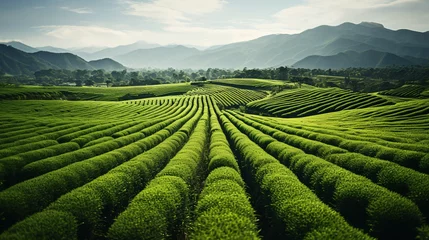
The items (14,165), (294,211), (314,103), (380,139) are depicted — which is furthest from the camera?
(314,103)

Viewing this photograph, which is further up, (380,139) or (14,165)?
(380,139)

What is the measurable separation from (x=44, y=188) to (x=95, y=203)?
4381 mm

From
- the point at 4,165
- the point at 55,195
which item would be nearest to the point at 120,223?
the point at 55,195

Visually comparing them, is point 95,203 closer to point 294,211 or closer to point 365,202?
point 294,211

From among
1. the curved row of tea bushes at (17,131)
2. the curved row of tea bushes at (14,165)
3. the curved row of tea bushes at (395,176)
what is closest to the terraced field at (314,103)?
the curved row of tea bushes at (395,176)

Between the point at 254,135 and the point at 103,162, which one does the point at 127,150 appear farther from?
the point at 254,135

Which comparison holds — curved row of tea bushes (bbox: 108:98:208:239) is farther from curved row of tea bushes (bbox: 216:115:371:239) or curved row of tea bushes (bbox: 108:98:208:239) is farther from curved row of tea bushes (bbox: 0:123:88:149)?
curved row of tea bushes (bbox: 0:123:88:149)

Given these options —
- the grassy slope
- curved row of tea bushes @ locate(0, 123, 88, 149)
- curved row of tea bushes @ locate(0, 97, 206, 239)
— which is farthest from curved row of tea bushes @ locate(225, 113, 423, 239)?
the grassy slope

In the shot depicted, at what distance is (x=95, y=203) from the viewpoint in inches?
566

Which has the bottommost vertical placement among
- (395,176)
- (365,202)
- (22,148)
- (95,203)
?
(95,203)

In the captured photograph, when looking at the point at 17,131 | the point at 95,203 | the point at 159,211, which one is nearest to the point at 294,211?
the point at 159,211

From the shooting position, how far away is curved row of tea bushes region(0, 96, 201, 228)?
530 inches

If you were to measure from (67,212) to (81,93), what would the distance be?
462 ft

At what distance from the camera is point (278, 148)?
26.5 meters
